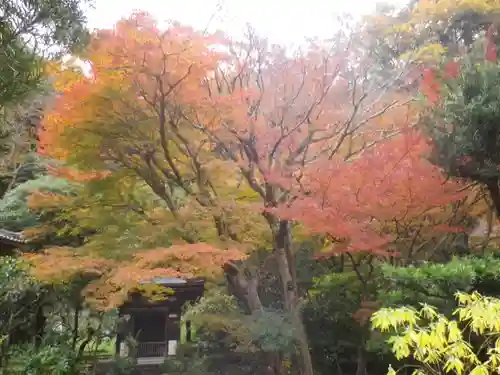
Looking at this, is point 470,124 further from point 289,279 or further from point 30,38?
point 30,38

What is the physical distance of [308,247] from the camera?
11.8 meters

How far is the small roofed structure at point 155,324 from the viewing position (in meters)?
14.8

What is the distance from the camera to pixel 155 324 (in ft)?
52.4

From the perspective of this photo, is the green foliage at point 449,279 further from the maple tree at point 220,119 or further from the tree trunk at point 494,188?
the maple tree at point 220,119

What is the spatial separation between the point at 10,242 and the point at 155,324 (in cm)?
727

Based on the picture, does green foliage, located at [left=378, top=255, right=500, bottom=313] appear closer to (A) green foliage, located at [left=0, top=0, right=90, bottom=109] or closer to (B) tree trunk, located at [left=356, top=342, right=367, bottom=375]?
(B) tree trunk, located at [left=356, top=342, right=367, bottom=375]

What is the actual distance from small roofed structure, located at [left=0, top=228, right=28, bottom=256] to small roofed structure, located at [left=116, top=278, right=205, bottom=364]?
500cm

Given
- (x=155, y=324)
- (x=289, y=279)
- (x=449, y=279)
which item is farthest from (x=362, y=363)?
(x=155, y=324)

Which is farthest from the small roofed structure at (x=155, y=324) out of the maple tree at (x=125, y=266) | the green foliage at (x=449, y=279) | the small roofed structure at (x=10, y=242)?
the green foliage at (x=449, y=279)

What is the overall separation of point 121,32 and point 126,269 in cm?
363

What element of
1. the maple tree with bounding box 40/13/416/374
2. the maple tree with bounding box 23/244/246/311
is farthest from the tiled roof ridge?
the maple tree with bounding box 40/13/416/374

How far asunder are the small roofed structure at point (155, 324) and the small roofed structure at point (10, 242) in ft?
16.4

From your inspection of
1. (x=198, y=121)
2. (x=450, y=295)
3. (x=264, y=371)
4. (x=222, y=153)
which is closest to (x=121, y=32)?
(x=198, y=121)

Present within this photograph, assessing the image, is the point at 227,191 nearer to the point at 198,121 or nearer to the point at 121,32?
the point at 198,121
